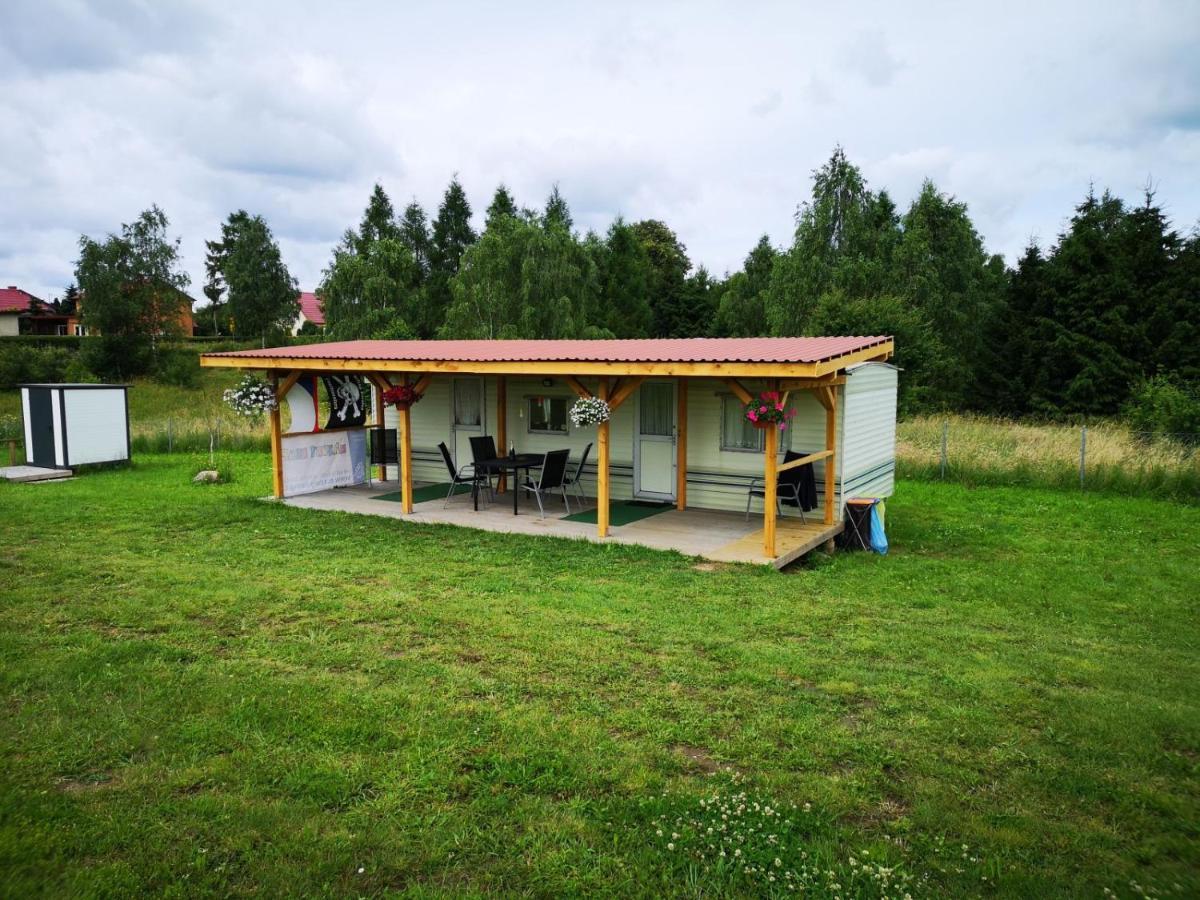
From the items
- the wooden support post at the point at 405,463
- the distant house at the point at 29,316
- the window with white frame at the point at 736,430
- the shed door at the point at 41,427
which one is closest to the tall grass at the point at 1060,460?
the window with white frame at the point at 736,430

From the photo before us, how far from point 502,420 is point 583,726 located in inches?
318

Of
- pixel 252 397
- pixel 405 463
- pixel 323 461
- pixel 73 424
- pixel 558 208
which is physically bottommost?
pixel 323 461

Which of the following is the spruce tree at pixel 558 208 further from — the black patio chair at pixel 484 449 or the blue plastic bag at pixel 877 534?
the blue plastic bag at pixel 877 534

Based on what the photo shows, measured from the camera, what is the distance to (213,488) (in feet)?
40.1

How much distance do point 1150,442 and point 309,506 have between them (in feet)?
45.6

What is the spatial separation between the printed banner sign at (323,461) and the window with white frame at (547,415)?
2.98 m

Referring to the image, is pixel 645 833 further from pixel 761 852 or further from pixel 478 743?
pixel 478 743

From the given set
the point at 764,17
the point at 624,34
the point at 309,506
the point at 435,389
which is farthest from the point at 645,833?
the point at 764,17

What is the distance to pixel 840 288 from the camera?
2438cm

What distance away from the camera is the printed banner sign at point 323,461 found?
448 inches

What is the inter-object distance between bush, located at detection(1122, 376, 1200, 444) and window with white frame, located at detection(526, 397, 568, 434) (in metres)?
10.8

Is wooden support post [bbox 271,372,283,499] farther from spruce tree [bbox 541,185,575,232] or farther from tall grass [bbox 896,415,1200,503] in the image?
spruce tree [bbox 541,185,575,232]

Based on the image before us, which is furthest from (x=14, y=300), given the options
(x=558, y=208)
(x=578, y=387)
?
(x=578, y=387)

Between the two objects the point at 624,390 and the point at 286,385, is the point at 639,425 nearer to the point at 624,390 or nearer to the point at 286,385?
the point at 624,390
